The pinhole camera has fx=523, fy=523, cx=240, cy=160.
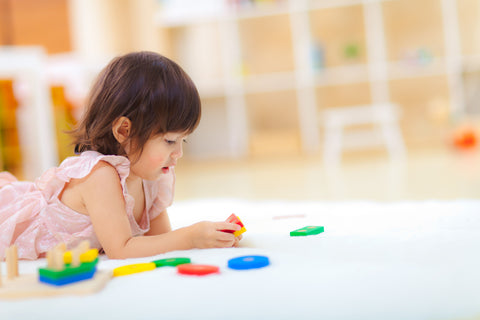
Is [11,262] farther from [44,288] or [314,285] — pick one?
[314,285]

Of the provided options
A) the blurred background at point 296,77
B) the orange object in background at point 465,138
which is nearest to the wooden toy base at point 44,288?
the blurred background at point 296,77

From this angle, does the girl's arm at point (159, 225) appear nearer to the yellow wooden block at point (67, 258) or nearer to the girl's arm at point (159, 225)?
the girl's arm at point (159, 225)

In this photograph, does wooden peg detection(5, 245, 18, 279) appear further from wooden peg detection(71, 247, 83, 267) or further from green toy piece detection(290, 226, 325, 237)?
green toy piece detection(290, 226, 325, 237)

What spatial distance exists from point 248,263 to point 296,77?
3378 millimetres

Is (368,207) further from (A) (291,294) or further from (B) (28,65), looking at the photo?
(B) (28,65)

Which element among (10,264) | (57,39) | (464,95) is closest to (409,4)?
(464,95)

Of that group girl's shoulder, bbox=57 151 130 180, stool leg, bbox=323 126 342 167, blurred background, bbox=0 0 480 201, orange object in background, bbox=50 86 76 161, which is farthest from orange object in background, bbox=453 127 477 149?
girl's shoulder, bbox=57 151 130 180

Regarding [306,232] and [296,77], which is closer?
[306,232]

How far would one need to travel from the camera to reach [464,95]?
393 centimetres

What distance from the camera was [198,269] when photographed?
64cm

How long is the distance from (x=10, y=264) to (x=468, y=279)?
0.55 metres

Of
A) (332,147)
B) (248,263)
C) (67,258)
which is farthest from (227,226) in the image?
(332,147)

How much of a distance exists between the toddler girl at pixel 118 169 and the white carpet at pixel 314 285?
43 mm

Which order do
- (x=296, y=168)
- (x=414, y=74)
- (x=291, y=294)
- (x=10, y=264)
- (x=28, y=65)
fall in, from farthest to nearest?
(x=414, y=74) < (x=296, y=168) < (x=28, y=65) < (x=10, y=264) < (x=291, y=294)
